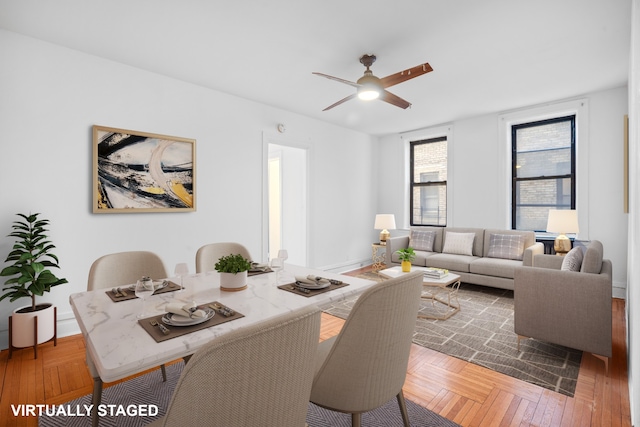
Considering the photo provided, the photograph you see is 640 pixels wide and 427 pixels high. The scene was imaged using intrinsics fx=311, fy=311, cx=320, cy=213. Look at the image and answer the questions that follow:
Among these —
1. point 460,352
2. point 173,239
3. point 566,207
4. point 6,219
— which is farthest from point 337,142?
point 6,219

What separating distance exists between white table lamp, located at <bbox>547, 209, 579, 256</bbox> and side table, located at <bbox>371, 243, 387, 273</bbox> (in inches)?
103

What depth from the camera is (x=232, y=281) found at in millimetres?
1642

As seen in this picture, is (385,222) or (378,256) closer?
(385,222)

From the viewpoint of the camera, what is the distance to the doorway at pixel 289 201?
5191mm

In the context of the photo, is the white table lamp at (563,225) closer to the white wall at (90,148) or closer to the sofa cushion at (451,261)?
the sofa cushion at (451,261)

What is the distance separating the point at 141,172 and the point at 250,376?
3098mm

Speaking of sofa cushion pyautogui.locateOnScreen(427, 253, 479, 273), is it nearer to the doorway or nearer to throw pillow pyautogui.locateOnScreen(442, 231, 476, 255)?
throw pillow pyautogui.locateOnScreen(442, 231, 476, 255)

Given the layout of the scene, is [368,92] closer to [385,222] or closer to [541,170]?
[385,222]

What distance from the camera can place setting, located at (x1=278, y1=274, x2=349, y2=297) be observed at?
1605 mm

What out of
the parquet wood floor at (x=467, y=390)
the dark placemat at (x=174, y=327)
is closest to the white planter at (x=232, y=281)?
the dark placemat at (x=174, y=327)

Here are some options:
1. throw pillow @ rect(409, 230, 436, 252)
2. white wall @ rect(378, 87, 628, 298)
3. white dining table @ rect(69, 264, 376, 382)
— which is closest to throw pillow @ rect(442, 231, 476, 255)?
throw pillow @ rect(409, 230, 436, 252)

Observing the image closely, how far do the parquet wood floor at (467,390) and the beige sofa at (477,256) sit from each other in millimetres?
1514

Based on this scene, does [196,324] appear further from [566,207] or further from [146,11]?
[566,207]

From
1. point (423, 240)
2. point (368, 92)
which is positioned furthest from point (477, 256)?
point (368, 92)
